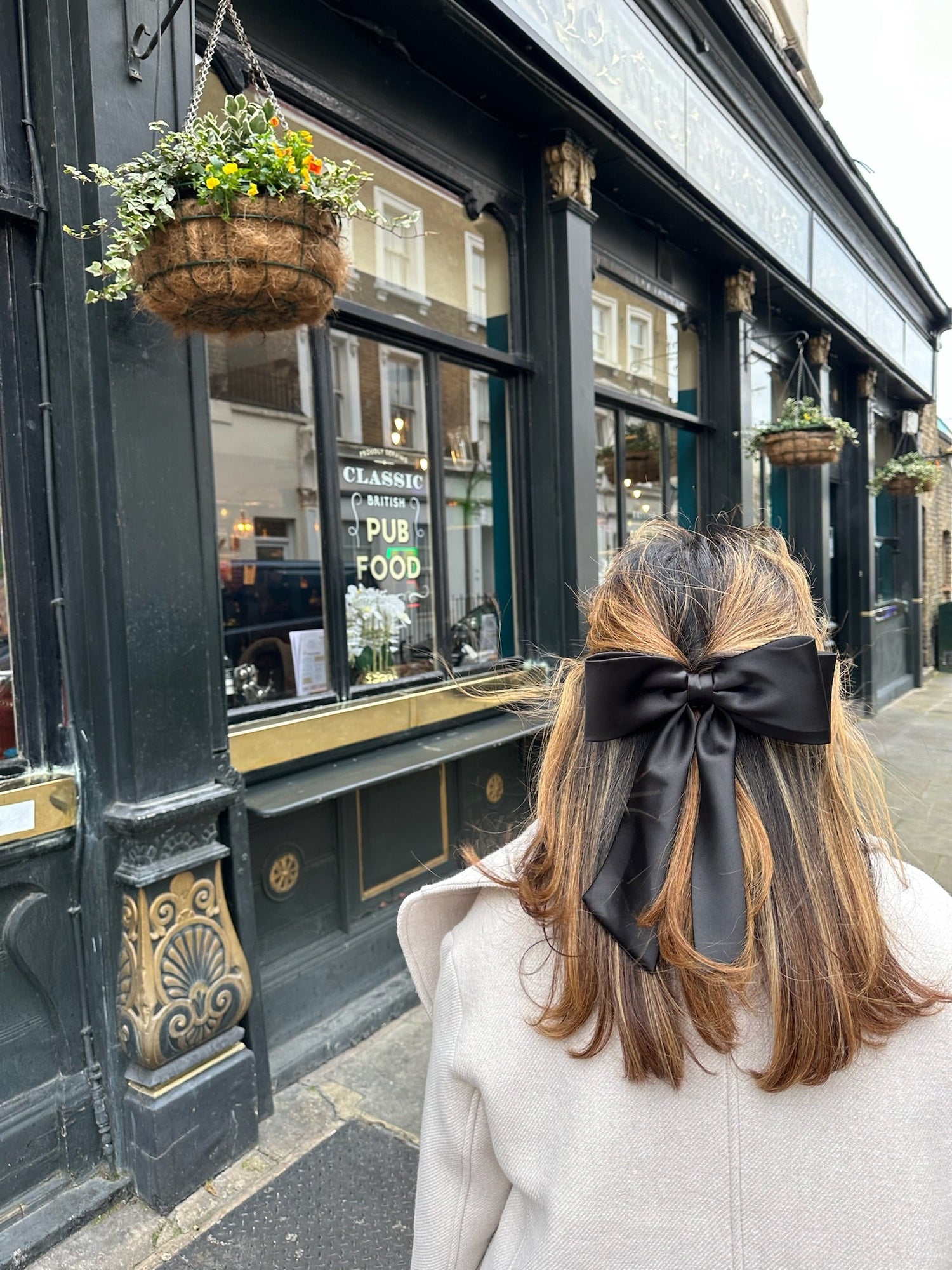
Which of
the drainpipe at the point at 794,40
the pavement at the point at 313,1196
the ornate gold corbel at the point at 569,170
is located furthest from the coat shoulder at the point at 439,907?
the drainpipe at the point at 794,40

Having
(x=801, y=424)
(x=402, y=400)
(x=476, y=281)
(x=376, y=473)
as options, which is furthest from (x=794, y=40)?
(x=376, y=473)

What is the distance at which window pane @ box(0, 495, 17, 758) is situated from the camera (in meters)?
2.61

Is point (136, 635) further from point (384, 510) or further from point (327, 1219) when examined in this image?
point (327, 1219)

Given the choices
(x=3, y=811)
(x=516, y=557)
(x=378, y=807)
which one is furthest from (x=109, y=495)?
(x=516, y=557)

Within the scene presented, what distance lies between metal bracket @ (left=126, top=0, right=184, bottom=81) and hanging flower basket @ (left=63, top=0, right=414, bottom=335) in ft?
1.71

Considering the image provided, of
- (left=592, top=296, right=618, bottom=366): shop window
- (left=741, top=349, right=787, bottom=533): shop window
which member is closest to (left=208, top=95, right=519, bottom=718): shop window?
(left=592, top=296, right=618, bottom=366): shop window

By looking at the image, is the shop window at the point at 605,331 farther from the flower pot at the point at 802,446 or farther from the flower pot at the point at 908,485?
the flower pot at the point at 908,485

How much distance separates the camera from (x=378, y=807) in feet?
12.6

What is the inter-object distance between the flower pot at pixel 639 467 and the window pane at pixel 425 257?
5.08 ft

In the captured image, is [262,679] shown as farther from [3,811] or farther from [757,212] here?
[757,212]

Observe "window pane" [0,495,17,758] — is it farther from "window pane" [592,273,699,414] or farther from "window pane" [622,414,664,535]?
"window pane" [622,414,664,535]

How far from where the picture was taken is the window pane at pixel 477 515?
14.8 feet

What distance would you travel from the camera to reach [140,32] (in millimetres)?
2543

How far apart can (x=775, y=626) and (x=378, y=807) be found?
307 cm
